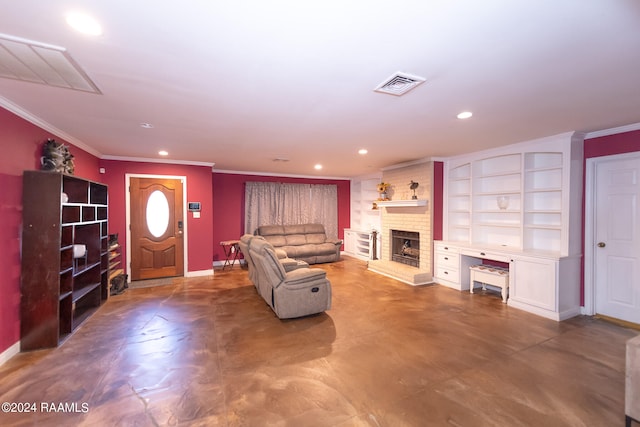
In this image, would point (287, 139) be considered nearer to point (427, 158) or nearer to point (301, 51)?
point (301, 51)

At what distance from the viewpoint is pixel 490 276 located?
439 centimetres

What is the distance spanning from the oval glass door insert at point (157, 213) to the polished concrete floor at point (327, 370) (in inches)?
76.7

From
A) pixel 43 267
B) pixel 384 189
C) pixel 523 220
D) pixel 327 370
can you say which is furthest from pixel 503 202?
pixel 43 267

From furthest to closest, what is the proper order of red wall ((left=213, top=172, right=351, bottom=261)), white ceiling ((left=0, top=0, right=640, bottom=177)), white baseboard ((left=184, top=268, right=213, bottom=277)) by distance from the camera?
red wall ((left=213, top=172, right=351, bottom=261))
white baseboard ((left=184, top=268, right=213, bottom=277))
white ceiling ((left=0, top=0, right=640, bottom=177))

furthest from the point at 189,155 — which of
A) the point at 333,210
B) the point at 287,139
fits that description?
the point at 333,210

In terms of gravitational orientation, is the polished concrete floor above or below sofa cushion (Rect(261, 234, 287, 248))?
below

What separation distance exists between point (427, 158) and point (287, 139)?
2897 millimetres

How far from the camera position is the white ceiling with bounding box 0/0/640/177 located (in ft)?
4.58

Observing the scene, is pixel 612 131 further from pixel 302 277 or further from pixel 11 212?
pixel 11 212

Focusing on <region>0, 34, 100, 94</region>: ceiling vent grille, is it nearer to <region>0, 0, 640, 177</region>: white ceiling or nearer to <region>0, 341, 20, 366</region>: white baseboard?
<region>0, 0, 640, 177</region>: white ceiling

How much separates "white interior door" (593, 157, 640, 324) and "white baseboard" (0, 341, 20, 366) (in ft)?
22.3

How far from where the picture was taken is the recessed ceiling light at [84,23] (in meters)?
1.41

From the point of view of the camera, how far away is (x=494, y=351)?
2754mm

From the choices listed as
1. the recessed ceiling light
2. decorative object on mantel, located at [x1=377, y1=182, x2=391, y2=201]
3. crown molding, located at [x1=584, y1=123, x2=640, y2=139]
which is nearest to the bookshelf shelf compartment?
the recessed ceiling light
